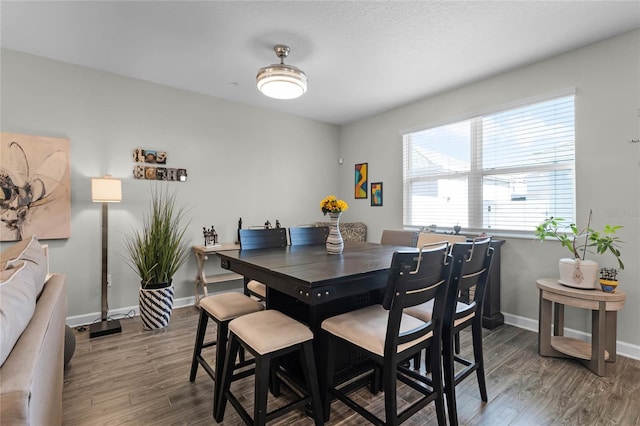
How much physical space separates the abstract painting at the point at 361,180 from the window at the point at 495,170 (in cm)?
75

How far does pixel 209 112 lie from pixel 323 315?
129 inches

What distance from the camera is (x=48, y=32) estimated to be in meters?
2.58

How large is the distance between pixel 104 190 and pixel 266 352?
8.40 feet

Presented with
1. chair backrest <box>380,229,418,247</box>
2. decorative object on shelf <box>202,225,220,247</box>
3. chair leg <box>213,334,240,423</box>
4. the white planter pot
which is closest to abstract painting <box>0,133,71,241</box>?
decorative object on shelf <box>202,225,220,247</box>

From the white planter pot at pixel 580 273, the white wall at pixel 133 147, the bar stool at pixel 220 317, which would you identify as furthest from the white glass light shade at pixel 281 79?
the white planter pot at pixel 580 273

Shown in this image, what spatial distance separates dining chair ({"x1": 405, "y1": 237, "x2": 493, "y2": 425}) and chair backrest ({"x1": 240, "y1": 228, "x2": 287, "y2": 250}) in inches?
49.3

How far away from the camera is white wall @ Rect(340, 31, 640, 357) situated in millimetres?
2557

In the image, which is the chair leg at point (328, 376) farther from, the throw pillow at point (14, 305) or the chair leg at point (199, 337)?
the throw pillow at point (14, 305)

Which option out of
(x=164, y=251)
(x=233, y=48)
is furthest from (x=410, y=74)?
(x=164, y=251)

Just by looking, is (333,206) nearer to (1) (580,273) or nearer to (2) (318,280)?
(2) (318,280)

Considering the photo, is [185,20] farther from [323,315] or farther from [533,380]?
[533,380]

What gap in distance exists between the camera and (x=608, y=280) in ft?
7.86

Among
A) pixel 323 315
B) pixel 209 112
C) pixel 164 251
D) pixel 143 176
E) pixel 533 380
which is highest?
pixel 209 112

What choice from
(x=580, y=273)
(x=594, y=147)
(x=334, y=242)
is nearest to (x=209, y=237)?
(x=334, y=242)
